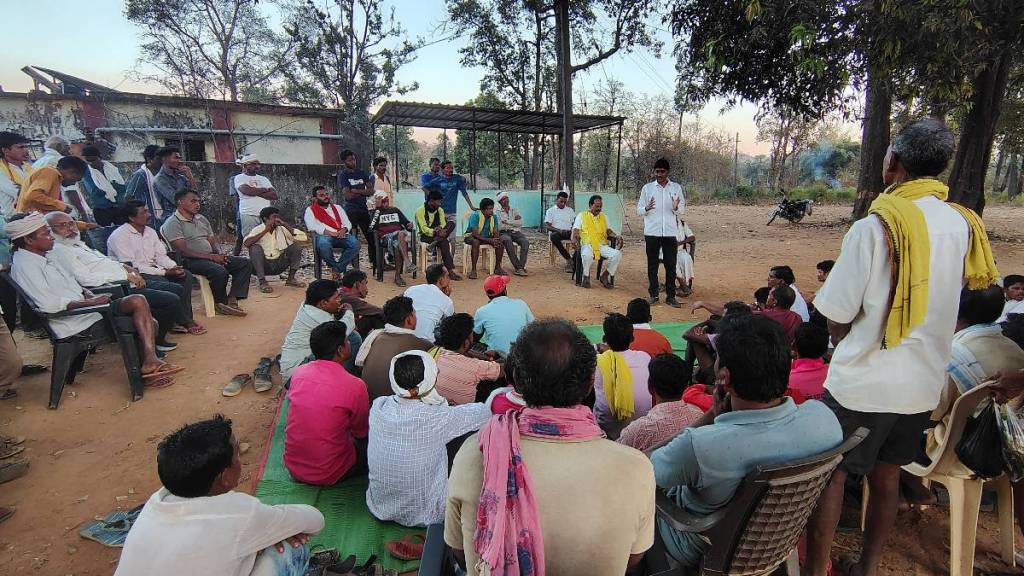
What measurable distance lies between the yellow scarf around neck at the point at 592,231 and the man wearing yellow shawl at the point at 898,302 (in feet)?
19.4

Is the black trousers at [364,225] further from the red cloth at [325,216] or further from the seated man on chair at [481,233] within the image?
the seated man on chair at [481,233]

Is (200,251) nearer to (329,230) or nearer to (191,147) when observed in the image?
(329,230)

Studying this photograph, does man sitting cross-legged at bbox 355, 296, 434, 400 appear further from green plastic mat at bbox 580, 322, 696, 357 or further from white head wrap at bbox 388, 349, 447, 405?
green plastic mat at bbox 580, 322, 696, 357

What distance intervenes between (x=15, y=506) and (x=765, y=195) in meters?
27.7

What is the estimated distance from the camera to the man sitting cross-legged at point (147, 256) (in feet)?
17.4

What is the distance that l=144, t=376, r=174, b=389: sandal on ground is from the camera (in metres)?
4.38

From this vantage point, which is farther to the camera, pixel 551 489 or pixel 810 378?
pixel 810 378

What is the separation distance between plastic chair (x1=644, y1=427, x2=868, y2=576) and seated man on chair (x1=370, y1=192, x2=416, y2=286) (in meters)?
6.55

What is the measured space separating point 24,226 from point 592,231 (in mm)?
6462

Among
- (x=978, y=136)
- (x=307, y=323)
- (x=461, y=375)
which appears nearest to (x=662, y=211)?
(x=461, y=375)

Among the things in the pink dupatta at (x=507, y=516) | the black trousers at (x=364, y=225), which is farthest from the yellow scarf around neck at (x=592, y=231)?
the pink dupatta at (x=507, y=516)

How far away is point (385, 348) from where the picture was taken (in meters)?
3.30

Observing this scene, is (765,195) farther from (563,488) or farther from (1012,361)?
(563,488)

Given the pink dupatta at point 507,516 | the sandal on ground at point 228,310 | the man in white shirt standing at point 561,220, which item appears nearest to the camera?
the pink dupatta at point 507,516
